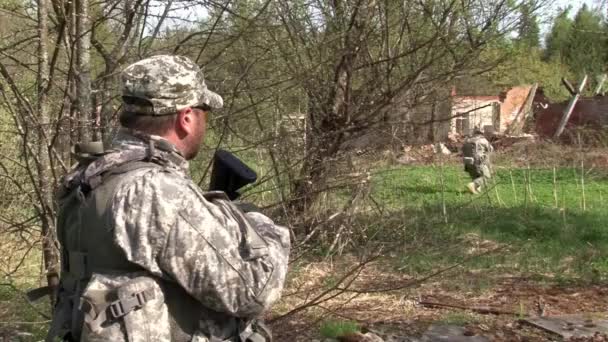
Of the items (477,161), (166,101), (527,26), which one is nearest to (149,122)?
(166,101)

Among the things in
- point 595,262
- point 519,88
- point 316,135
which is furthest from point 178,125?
point 519,88

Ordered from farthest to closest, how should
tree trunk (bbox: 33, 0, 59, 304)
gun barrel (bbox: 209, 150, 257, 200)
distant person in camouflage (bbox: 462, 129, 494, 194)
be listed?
distant person in camouflage (bbox: 462, 129, 494, 194) < tree trunk (bbox: 33, 0, 59, 304) < gun barrel (bbox: 209, 150, 257, 200)

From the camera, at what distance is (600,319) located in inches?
237

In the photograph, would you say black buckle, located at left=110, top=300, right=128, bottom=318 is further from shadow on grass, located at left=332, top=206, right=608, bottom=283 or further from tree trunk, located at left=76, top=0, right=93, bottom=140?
shadow on grass, located at left=332, top=206, right=608, bottom=283

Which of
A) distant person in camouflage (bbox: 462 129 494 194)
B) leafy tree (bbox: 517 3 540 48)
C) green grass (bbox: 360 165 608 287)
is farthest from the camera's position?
distant person in camouflage (bbox: 462 129 494 194)

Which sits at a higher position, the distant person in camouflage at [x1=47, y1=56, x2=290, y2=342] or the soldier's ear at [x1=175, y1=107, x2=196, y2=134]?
the soldier's ear at [x1=175, y1=107, x2=196, y2=134]

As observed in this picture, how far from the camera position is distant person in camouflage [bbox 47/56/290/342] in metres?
1.85

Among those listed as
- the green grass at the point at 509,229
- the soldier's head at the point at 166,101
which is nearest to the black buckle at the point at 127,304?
the soldier's head at the point at 166,101

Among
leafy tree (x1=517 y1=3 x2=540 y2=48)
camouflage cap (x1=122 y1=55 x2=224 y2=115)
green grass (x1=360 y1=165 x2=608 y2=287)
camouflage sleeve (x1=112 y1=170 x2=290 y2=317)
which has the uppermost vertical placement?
leafy tree (x1=517 y1=3 x2=540 y2=48)

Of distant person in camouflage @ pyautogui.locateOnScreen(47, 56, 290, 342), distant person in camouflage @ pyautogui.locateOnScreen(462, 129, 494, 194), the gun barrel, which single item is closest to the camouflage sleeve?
distant person in camouflage @ pyautogui.locateOnScreen(47, 56, 290, 342)

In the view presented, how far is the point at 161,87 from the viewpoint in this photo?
1.98 m

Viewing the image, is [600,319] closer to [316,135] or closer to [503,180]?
[316,135]

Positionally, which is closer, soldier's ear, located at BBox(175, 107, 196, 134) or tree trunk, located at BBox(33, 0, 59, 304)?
soldier's ear, located at BBox(175, 107, 196, 134)

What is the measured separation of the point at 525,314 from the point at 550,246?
2.81 metres
